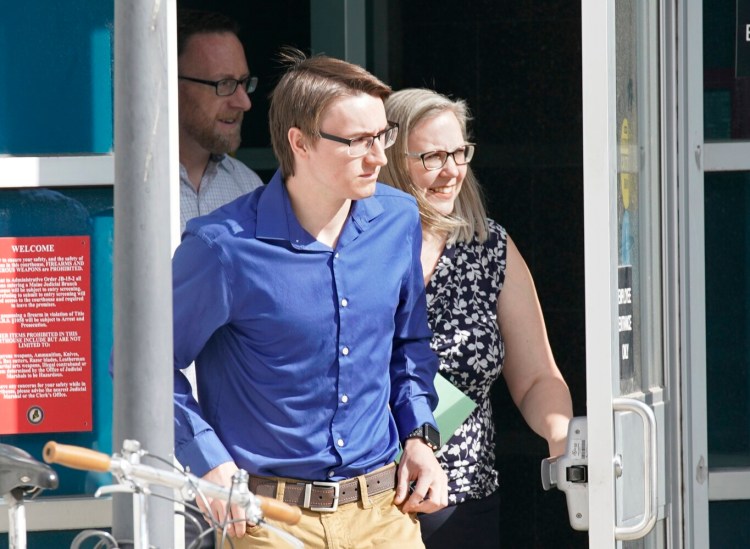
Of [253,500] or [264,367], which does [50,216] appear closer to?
[264,367]

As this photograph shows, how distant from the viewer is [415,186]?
372 centimetres

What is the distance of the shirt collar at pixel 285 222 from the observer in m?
3.11

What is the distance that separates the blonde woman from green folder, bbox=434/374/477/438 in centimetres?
2

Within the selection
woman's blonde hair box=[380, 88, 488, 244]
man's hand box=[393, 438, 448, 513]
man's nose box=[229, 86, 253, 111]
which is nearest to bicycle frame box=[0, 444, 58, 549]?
man's hand box=[393, 438, 448, 513]

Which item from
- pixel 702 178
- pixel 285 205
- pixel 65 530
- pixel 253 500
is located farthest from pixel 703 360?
pixel 253 500

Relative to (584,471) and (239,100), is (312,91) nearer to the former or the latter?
(239,100)

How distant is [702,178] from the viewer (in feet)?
12.7

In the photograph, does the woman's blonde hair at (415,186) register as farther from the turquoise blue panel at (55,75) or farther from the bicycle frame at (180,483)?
the bicycle frame at (180,483)

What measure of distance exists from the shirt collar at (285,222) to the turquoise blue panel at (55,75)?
0.65m

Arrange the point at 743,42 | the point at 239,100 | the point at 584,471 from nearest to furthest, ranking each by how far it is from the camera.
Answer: the point at 584,471 < the point at 743,42 < the point at 239,100

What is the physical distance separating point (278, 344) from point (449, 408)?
0.65 metres

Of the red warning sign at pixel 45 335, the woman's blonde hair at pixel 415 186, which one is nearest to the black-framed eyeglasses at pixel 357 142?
the woman's blonde hair at pixel 415 186

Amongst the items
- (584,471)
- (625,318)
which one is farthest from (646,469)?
(625,318)

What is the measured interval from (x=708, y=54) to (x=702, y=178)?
35 centimetres
